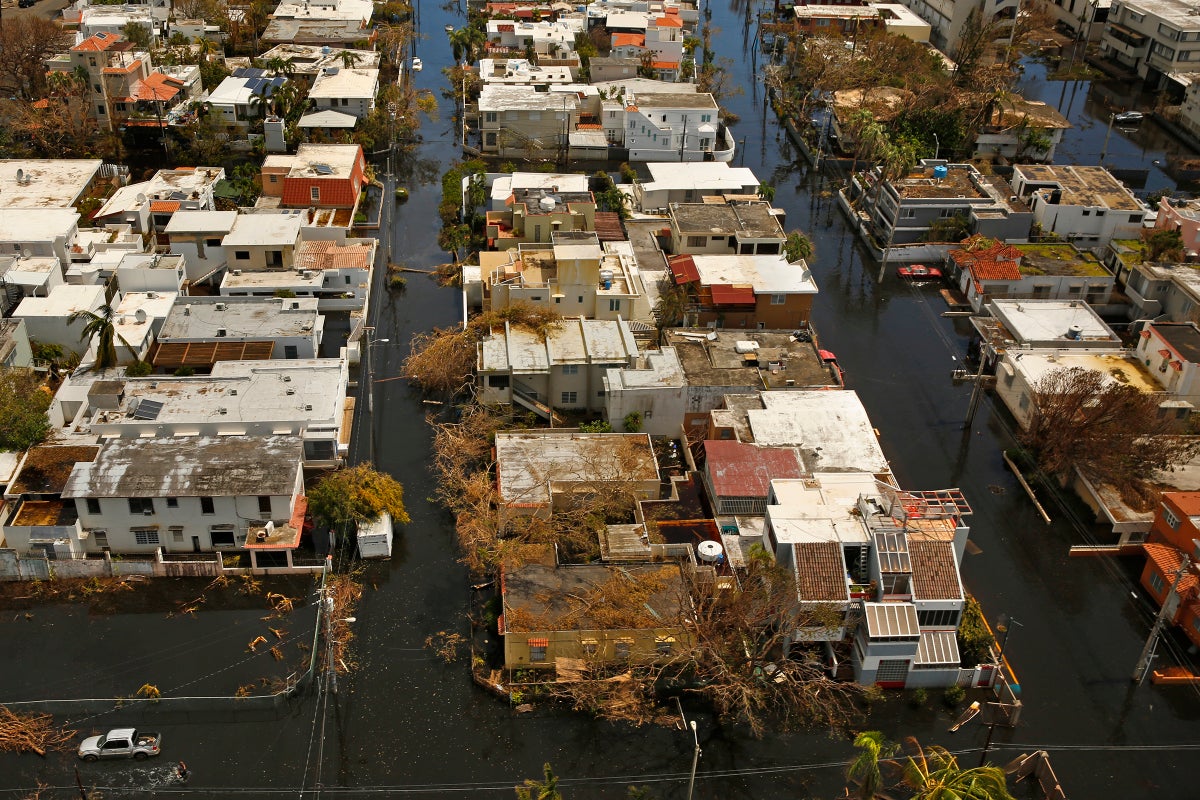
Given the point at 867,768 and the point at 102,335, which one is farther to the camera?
the point at 102,335

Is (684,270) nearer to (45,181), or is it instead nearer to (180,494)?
(180,494)

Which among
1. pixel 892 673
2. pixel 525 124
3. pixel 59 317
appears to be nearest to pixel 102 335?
pixel 59 317

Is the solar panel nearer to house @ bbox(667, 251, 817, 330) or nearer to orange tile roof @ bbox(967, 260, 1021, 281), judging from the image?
house @ bbox(667, 251, 817, 330)

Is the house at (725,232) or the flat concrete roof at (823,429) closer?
the flat concrete roof at (823,429)

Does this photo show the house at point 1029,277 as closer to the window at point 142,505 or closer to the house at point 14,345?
the window at point 142,505

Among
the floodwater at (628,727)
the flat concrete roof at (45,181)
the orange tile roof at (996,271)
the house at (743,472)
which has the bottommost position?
the floodwater at (628,727)

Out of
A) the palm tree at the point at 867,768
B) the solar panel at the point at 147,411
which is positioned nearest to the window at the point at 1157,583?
the palm tree at the point at 867,768

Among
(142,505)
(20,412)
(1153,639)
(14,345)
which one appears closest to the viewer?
(1153,639)
